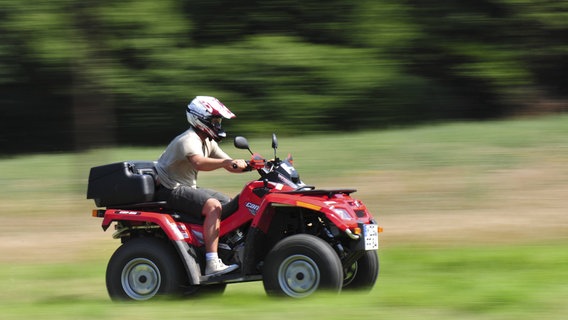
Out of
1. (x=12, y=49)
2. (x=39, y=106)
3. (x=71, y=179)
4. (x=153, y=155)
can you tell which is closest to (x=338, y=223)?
(x=71, y=179)

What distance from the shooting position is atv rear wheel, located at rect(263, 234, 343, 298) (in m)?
7.94

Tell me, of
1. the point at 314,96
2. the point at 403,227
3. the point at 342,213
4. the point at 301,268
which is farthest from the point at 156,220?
the point at 314,96

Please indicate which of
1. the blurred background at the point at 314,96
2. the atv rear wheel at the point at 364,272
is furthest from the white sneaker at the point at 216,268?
the blurred background at the point at 314,96

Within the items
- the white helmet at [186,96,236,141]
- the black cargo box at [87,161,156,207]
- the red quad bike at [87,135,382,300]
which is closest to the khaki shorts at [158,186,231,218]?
the red quad bike at [87,135,382,300]

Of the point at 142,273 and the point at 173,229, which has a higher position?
the point at 173,229

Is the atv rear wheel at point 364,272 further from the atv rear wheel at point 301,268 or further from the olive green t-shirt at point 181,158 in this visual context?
the olive green t-shirt at point 181,158

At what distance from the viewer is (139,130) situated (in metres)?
22.2

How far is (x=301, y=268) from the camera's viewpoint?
26.5ft

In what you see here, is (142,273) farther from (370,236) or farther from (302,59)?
(302,59)

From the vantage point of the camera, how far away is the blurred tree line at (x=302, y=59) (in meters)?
21.2

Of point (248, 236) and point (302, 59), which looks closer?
point (248, 236)

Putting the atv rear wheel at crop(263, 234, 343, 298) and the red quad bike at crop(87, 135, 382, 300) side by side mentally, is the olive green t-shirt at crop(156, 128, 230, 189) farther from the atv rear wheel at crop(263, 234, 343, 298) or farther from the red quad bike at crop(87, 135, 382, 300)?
the atv rear wheel at crop(263, 234, 343, 298)

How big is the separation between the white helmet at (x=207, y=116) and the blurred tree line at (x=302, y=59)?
40.0ft

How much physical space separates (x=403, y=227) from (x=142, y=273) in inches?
210
